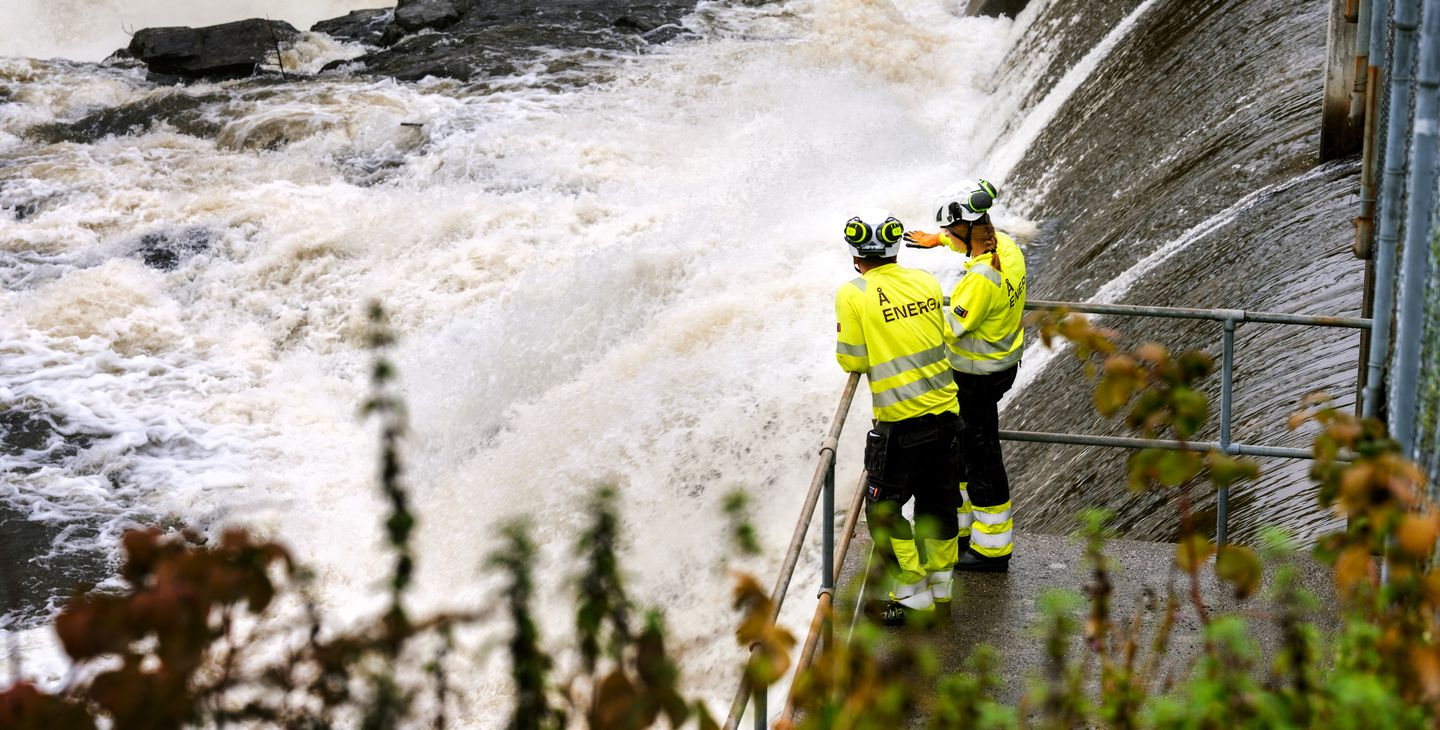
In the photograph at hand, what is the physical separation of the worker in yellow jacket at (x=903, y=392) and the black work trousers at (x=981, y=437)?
298 mm

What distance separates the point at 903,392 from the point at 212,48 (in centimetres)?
1836

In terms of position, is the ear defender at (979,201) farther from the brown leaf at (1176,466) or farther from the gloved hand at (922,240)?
the brown leaf at (1176,466)

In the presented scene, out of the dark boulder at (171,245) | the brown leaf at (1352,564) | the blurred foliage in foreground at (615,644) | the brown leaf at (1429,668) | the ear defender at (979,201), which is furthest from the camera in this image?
the dark boulder at (171,245)

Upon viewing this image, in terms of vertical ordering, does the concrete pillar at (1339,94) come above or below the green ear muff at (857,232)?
below

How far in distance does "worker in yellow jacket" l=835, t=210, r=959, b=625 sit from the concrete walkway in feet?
0.64

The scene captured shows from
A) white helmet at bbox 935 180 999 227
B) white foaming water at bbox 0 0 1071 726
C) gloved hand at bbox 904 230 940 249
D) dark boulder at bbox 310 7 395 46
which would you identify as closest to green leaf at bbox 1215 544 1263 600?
white helmet at bbox 935 180 999 227

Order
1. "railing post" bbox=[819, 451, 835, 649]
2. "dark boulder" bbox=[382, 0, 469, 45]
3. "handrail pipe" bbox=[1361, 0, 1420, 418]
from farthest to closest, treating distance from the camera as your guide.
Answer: "dark boulder" bbox=[382, 0, 469, 45] < "railing post" bbox=[819, 451, 835, 649] < "handrail pipe" bbox=[1361, 0, 1420, 418]

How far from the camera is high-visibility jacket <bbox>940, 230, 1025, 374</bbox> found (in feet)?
15.6

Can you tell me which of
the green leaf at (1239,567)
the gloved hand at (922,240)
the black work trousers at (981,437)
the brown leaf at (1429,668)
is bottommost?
the black work trousers at (981,437)

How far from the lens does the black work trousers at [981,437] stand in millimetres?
4934

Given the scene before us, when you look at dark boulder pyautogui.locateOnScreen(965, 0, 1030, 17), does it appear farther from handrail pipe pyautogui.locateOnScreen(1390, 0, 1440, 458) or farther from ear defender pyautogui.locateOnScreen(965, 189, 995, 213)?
handrail pipe pyautogui.locateOnScreen(1390, 0, 1440, 458)

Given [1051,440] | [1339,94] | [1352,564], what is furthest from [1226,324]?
[1339,94]

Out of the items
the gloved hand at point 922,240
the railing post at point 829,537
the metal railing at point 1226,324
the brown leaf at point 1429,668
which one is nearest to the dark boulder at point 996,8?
the gloved hand at point 922,240

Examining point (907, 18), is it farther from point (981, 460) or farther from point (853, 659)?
point (853, 659)
